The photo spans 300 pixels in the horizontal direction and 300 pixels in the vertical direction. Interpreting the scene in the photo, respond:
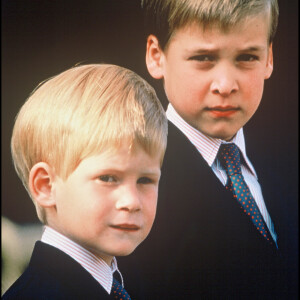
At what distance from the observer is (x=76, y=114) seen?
1.62m

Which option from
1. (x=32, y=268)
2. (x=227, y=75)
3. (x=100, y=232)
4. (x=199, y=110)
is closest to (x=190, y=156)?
(x=199, y=110)

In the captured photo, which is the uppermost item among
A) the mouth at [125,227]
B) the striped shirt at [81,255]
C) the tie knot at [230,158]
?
the tie knot at [230,158]

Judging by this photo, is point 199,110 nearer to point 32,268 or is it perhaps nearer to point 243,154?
point 243,154

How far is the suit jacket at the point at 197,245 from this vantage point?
6.13 ft

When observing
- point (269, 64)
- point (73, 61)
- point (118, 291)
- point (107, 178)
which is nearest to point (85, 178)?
point (107, 178)

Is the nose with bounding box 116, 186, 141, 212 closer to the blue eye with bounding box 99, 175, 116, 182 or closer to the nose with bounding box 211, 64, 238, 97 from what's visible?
the blue eye with bounding box 99, 175, 116, 182

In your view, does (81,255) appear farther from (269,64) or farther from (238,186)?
(269,64)

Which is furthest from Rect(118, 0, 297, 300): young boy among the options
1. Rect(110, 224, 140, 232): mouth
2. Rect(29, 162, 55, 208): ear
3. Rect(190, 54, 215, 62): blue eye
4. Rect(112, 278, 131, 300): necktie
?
Rect(29, 162, 55, 208): ear

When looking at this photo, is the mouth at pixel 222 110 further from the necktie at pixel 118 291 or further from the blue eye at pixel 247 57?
the necktie at pixel 118 291

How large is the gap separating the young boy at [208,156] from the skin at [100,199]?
0.80 feet

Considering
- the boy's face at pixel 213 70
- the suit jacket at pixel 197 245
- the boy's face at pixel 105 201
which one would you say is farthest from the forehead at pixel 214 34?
the boy's face at pixel 105 201

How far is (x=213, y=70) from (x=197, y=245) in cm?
50

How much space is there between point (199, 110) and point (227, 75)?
0.43 ft

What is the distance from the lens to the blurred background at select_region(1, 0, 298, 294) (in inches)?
76.8
